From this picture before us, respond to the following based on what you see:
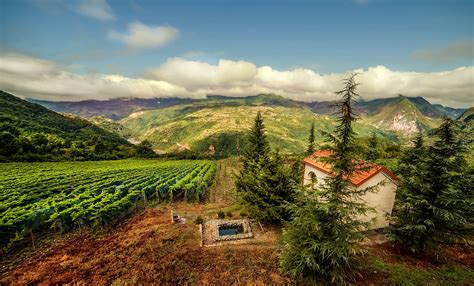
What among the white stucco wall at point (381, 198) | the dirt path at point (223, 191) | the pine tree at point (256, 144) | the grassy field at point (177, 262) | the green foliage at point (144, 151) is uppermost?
the pine tree at point (256, 144)

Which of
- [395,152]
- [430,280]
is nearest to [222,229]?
[430,280]

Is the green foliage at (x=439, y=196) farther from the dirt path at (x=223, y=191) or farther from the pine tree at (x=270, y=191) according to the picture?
the dirt path at (x=223, y=191)

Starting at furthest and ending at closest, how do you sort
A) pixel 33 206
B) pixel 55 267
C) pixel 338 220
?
pixel 33 206, pixel 55 267, pixel 338 220

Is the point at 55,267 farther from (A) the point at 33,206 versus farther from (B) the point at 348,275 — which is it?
(B) the point at 348,275

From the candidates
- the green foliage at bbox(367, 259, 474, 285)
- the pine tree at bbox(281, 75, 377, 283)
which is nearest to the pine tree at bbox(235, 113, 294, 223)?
the pine tree at bbox(281, 75, 377, 283)

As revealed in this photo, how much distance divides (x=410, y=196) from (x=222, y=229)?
53.0 feet

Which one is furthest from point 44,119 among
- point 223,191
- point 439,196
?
point 439,196

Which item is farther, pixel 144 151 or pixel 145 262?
pixel 144 151

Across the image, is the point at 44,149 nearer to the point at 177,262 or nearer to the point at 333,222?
the point at 177,262

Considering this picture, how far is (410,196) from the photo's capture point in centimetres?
1525

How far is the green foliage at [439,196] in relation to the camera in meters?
13.9

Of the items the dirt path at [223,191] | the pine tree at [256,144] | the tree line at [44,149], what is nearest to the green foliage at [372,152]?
the pine tree at [256,144]

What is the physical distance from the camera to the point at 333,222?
11.6 meters

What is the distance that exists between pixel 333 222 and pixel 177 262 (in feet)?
35.3
